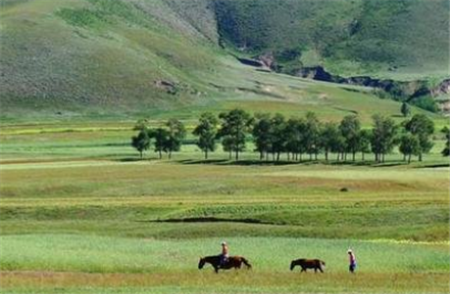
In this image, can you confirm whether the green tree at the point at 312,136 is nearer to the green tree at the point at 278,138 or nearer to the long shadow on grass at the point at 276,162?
the green tree at the point at 278,138

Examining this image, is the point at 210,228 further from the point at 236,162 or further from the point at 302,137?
the point at 302,137

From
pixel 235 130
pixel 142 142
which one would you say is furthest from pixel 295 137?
pixel 142 142

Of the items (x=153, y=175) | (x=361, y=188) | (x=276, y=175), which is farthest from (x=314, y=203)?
(x=153, y=175)

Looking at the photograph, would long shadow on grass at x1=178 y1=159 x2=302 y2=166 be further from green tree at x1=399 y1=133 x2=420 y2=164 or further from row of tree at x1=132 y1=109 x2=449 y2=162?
green tree at x1=399 y1=133 x2=420 y2=164

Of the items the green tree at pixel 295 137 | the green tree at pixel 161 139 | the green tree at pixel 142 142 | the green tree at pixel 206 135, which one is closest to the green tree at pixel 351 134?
the green tree at pixel 295 137

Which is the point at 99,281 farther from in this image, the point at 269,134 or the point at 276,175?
the point at 269,134

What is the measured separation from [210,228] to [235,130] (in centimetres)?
9829

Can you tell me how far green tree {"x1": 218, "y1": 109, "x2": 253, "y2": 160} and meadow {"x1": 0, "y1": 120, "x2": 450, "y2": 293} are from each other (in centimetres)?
3135

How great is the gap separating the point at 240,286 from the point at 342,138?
11890 centimetres

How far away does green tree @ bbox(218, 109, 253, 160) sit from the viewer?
16375cm

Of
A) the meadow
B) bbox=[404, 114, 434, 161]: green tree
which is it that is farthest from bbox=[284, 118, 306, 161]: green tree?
the meadow

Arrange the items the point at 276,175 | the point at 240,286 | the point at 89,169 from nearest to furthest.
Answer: the point at 240,286, the point at 276,175, the point at 89,169

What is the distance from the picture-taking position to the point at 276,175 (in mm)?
109062

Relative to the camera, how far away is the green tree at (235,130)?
164 meters
